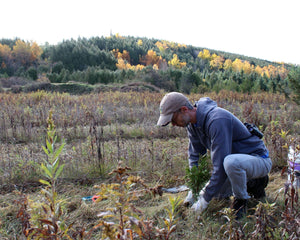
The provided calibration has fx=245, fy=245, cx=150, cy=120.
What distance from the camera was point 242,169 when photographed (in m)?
2.33

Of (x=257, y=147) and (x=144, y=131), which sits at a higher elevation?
(x=257, y=147)

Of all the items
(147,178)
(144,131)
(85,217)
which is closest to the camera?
(85,217)

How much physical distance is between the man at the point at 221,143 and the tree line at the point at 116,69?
7.55 metres

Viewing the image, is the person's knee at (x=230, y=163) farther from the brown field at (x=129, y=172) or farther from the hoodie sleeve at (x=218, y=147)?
the brown field at (x=129, y=172)

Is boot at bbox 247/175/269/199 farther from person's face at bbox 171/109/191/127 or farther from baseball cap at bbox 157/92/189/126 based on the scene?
baseball cap at bbox 157/92/189/126

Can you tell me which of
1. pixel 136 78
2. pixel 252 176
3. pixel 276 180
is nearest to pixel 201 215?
pixel 252 176

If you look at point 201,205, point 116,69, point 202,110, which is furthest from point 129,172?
point 116,69

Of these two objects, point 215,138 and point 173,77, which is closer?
point 215,138

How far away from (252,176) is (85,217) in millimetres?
1860

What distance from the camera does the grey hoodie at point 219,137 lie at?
2.25 m

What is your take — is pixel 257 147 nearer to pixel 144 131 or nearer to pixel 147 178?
pixel 147 178

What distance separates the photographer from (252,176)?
252 cm

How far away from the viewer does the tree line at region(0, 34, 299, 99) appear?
22645mm

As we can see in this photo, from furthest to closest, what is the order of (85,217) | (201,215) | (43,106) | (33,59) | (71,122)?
(33,59) < (43,106) < (71,122) < (85,217) < (201,215)
